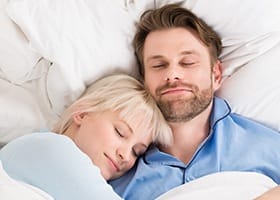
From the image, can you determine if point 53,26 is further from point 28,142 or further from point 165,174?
point 165,174

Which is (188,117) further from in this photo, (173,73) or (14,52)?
(14,52)

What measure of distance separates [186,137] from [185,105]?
3.8 inches

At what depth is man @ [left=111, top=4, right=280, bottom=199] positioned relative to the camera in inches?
54.2

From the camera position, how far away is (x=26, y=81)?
61.6 inches

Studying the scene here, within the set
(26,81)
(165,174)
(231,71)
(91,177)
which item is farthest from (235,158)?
(26,81)

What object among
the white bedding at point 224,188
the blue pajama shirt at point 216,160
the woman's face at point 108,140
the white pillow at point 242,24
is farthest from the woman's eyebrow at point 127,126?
the white pillow at point 242,24

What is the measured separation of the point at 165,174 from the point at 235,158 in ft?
0.58

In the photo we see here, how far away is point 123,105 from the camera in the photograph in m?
1.39

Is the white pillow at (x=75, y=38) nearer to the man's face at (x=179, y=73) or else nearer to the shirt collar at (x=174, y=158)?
the man's face at (x=179, y=73)

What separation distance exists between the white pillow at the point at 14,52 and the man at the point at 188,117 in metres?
0.30

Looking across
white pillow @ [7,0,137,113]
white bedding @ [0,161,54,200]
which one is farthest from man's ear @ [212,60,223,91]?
white bedding @ [0,161,54,200]

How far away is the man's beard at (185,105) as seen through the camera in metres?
1.42

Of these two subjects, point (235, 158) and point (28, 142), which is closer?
point (28, 142)

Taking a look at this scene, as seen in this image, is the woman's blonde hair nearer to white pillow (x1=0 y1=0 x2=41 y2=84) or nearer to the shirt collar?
the shirt collar
